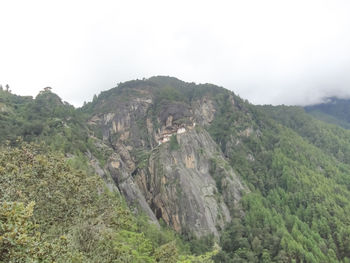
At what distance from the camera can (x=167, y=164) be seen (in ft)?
271

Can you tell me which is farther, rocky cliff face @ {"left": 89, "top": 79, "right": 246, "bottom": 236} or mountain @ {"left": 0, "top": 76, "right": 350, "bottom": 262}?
rocky cliff face @ {"left": 89, "top": 79, "right": 246, "bottom": 236}

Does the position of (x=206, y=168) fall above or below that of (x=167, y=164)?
below

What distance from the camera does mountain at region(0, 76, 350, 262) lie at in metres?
63.5

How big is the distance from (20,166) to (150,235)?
130ft

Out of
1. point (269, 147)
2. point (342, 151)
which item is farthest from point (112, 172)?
point (342, 151)

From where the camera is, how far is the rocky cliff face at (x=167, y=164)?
2886 inches

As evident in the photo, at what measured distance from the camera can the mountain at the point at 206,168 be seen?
63.5 meters

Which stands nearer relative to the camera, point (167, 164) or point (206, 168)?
point (167, 164)

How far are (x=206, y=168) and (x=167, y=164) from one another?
16.1 m

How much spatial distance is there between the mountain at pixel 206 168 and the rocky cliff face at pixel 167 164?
0.40m

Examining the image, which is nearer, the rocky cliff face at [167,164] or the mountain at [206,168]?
the mountain at [206,168]

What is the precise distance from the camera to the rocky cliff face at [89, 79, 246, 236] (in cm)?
7331

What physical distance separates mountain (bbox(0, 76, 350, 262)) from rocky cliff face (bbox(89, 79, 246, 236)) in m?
0.40

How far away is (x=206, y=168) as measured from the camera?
89.9 m
